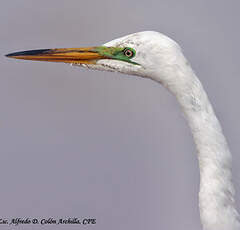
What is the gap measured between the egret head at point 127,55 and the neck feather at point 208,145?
6cm

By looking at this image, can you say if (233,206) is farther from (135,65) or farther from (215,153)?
(135,65)

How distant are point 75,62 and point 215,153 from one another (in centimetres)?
76

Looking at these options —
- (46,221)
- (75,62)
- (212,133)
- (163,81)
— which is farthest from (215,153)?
(46,221)

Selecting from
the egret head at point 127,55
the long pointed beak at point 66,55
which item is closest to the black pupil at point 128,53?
the egret head at point 127,55

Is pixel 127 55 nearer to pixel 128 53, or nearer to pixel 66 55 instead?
pixel 128 53

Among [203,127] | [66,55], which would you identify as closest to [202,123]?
[203,127]

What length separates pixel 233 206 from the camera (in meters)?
1.73

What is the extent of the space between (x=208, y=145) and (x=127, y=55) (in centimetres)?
52

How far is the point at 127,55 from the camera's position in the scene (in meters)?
1.81

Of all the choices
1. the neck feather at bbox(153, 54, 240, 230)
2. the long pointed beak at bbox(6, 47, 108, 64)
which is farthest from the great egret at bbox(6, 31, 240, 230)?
the long pointed beak at bbox(6, 47, 108, 64)

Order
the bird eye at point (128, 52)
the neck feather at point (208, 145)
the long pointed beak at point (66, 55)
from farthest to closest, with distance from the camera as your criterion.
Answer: the long pointed beak at point (66, 55) → the bird eye at point (128, 52) → the neck feather at point (208, 145)

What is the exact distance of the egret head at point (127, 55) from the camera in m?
1.70

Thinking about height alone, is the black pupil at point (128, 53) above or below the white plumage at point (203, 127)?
above

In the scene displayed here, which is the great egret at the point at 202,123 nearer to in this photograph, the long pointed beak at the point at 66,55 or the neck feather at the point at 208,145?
the neck feather at the point at 208,145
